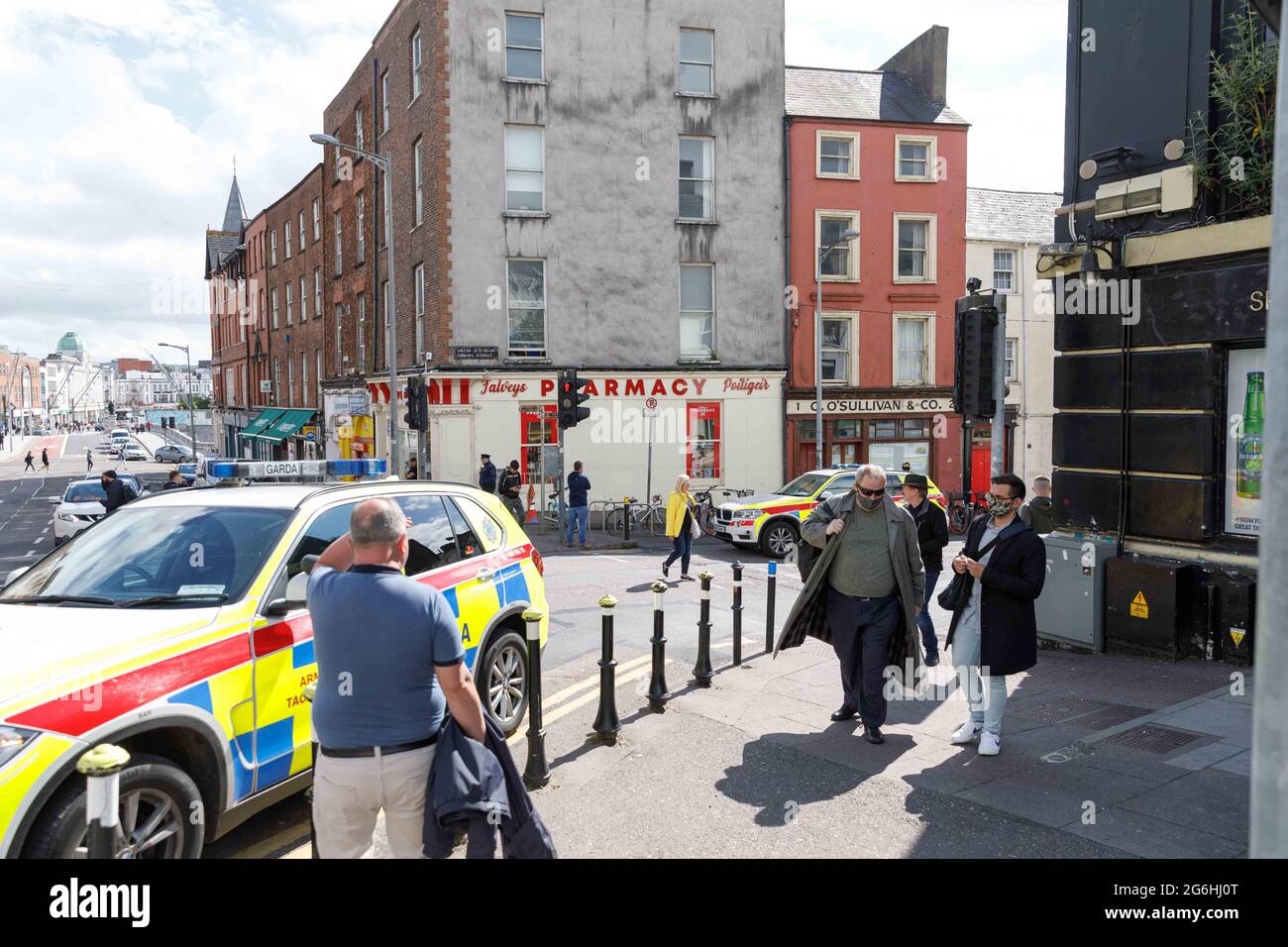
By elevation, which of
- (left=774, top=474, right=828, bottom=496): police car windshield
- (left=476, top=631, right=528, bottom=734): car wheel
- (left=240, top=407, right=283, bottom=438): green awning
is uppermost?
(left=240, top=407, right=283, bottom=438): green awning

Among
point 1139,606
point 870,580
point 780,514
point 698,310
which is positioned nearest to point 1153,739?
point 870,580

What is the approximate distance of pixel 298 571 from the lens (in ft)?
16.1

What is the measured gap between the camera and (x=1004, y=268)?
31.3 m

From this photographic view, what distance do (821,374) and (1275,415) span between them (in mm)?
25121

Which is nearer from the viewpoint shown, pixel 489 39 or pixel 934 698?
pixel 934 698

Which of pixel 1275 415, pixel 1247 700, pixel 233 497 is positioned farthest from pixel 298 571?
pixel 1247 700

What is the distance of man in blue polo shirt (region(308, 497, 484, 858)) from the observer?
3434 millimetres

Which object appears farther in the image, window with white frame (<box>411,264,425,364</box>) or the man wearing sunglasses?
window with white frame (<box>411,264,425,364</box>)

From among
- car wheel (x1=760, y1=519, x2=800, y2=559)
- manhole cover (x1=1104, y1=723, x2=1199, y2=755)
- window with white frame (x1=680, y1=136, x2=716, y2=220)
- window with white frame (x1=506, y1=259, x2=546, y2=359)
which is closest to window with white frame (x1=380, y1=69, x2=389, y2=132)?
window with white frame (x1=506, y1=259, x2=546, y2=359)

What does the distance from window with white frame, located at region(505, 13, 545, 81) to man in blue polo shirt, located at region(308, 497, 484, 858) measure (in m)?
24.7

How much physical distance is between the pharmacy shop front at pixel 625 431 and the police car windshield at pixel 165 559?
1818 centimetres

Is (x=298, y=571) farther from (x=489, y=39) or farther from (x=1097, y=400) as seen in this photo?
(x=489, y=39)

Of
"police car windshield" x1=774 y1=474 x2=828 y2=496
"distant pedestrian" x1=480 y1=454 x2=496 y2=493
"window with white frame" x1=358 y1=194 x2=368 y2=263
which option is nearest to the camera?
"police car windshield" x1=774 y1=474 x2=828 y2=496

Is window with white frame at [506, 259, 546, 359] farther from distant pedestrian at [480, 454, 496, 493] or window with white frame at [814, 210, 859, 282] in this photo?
window with white frame at [814, 210, 859, 282]
